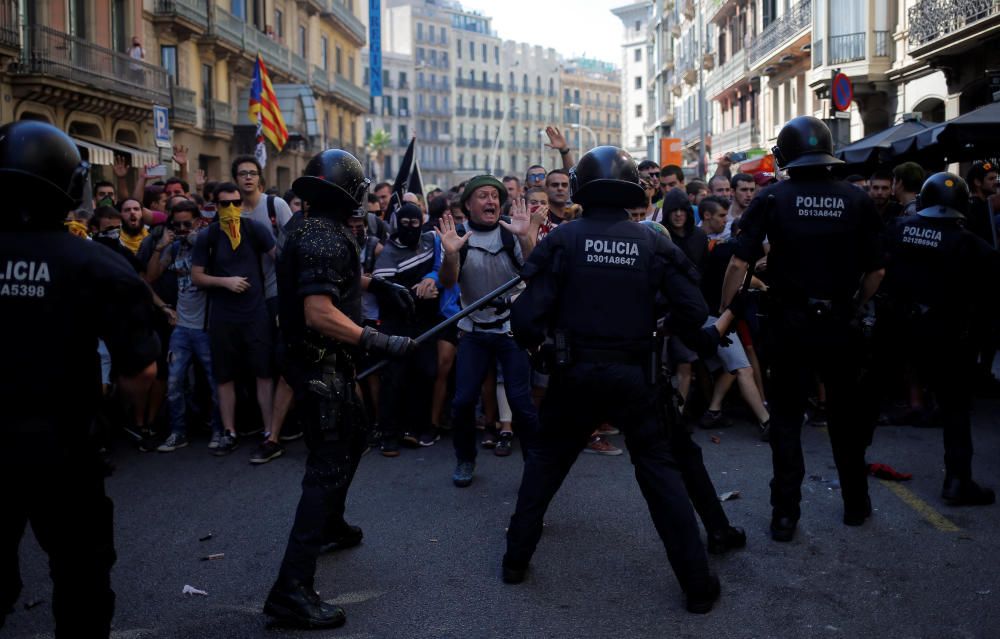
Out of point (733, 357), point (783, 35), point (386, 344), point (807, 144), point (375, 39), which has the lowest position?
point (733, 357)

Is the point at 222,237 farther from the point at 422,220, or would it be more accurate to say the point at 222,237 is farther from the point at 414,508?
the point at 414,508

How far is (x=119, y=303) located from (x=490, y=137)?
101912 millimetres

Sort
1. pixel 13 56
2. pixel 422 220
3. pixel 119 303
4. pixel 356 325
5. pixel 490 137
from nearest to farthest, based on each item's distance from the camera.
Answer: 1. pixel 119 303
2. pixel 356 325
3. pixel 422 220
4. pixel 13 56
5. pixel 490 137

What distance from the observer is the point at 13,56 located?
19453mm

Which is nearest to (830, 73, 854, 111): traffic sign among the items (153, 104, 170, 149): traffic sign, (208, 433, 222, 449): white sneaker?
(153, 104, 170, 149): traffic sign

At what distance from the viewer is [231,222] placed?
7.27m

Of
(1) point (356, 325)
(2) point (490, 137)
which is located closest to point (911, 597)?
(1) point (356, 325)

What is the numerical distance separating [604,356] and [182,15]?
27263 millimetres

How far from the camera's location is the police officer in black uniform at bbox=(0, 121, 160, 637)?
9.81 ft

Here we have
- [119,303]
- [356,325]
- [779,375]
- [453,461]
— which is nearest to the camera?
[119,303]

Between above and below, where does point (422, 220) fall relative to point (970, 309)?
above

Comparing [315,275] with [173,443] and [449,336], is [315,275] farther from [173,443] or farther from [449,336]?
[173,443]

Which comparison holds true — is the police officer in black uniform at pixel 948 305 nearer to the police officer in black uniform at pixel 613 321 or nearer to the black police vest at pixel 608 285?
the police officer in black uniform at pixel 613 321

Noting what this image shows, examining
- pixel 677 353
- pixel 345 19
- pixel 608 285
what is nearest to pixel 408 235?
pixel 677 353
